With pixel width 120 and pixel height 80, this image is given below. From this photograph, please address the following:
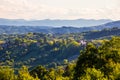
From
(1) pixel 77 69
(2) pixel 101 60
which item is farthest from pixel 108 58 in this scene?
(1) pixel 77 69

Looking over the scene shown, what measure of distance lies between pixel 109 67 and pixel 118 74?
36.4 ft

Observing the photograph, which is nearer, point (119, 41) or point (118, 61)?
point (118, 61)

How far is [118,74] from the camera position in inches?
3135

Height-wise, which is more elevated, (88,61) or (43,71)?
(88,61)

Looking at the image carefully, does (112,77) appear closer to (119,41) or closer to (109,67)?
(109,67)

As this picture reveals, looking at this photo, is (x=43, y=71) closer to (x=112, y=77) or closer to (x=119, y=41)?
(x=119, y=41)

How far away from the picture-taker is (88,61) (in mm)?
99062

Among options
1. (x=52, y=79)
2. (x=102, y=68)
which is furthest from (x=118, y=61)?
(x=52, y=79)

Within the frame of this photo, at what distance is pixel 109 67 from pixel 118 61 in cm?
883

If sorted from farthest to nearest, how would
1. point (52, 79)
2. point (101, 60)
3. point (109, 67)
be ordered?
point (52, 79) < point (101, 60) < point (109, 67)

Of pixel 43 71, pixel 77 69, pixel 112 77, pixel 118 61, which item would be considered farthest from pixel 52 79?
pixel 112 77

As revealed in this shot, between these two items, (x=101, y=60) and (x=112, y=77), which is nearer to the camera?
(x=112, y=77)

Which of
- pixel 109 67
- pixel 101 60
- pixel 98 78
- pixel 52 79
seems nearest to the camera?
pixel 98 78

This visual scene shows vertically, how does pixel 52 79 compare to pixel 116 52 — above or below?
below
